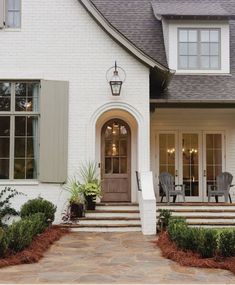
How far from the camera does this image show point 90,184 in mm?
11953

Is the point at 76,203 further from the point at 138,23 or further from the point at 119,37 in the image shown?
the point at 138,23

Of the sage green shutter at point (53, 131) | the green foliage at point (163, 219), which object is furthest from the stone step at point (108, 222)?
the sage green shutter at point (53, 131)

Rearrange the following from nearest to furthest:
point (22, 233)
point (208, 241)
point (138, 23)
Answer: point (208, 241) → point (22, 233) → point (138, 23)

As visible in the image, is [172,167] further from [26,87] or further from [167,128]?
[26,87]

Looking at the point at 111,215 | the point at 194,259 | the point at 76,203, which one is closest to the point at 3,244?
the point at 194,259

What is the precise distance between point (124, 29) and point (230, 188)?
20.2ft

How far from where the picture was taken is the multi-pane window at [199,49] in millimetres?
15109

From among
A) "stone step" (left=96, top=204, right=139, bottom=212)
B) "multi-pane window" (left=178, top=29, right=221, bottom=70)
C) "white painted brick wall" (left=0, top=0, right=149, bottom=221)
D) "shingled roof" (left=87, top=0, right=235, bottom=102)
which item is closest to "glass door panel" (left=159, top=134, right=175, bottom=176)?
"shingled roof" (left=87, top=0, right=235, bottom=102)

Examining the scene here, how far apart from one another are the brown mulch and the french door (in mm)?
4925

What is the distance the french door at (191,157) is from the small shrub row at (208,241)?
642cm

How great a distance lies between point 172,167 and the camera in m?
15.0

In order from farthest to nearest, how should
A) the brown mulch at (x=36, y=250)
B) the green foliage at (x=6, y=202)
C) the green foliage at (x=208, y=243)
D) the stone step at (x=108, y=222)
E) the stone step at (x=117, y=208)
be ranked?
the stone step at (x=117, y=208) < the green foliage at (x=6, y=202) < the stone step at (x=108, y=222) < the green foliage at (x=208, y=243) < the brown mulch at (x=36, y=250)

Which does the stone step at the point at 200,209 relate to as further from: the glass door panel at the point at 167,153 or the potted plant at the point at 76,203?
the glass door panel at the point at 167,153

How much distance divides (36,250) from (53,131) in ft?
14.0
